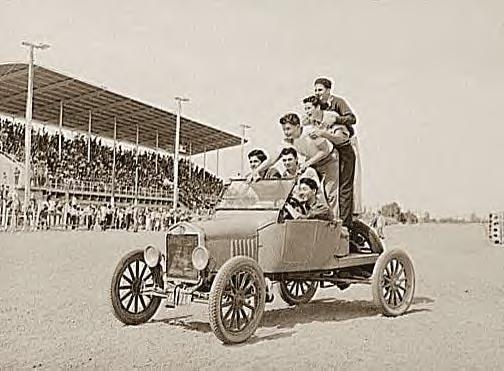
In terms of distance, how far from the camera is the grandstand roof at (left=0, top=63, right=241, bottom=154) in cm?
1900

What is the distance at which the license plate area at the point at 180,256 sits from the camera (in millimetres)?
5074

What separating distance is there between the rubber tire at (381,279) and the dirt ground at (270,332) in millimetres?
121

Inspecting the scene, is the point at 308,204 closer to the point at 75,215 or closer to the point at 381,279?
the point at 381,279

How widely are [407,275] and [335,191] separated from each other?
105 cm

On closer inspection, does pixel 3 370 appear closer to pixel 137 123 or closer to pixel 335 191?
pixel 335 191

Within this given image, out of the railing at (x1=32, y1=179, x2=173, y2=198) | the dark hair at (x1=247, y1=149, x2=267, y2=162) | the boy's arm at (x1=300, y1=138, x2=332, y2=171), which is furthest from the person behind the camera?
the railing at (x1=32, y1=179, x2=173, y2=198)

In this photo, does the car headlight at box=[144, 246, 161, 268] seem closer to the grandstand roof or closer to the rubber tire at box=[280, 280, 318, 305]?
the rubber tire at box=[280, 280, 318, 305]

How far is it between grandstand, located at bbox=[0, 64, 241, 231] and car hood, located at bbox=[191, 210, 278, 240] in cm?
1356

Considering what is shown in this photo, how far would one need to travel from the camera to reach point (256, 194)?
5.80m

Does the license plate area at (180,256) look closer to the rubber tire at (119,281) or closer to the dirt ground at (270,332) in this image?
the rubber tire at (119,281)

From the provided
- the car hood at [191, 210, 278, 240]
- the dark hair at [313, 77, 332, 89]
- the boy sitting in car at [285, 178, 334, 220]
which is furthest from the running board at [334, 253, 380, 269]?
the dark hair at [313, 77, 332, 89]

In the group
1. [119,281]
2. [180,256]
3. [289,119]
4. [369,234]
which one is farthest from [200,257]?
[369,234]

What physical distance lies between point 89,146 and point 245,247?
24.0 m

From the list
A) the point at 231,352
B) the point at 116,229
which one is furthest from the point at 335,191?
the point at 116,229
